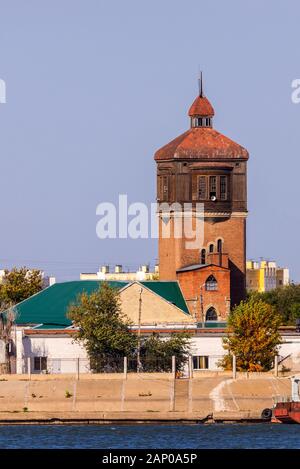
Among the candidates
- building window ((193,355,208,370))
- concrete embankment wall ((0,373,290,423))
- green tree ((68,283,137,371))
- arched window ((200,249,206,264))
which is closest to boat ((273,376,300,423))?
concrete embankment wall ((0,373,290,423))

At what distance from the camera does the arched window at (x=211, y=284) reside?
139250 millimetres

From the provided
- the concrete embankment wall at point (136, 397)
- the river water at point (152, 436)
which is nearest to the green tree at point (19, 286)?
the concrete embankment wall at point (136, 397)

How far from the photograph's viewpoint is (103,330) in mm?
119250

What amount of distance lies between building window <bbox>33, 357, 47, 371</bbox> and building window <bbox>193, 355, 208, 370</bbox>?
358 inches

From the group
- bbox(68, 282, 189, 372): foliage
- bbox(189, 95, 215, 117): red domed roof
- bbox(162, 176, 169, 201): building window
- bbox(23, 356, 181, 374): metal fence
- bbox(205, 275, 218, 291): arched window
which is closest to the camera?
bbox(23, 356, 181, 374): metal fence

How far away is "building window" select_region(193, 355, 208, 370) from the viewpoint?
122m

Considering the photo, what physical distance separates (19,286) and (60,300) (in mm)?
22264

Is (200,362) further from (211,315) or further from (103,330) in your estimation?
(211,315)

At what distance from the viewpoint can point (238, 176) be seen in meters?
143

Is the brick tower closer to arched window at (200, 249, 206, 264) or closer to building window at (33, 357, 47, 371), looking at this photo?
arched window at (200, 249, 206, 264)
